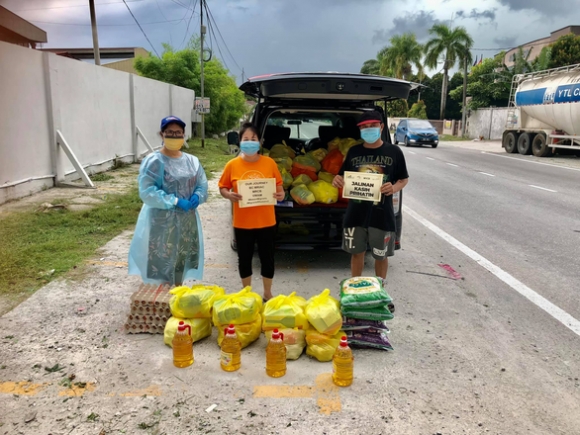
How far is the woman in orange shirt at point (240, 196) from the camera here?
13.4 feet

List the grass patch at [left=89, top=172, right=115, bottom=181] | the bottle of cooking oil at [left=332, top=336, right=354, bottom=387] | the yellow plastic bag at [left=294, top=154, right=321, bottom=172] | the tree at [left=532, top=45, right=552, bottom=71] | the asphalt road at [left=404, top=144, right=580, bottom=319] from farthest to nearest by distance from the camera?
1. the tree at [left=532, top=45, right=552, bottom=71]
2. the grass patch at [left=89, top=172, right=115, bottom=181]
3. the yellow plastic bag at [left=294, top=154, right=321, bottom=172]
4. the asphalt road at [left=404, top=144, right=580, bottom=319]
5. the bottle of cooking oil at [left=332, top=336, right=354, bottom=387]

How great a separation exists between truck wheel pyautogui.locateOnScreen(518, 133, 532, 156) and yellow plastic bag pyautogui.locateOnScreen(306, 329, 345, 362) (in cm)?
2297

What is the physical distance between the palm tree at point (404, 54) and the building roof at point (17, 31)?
42.9m

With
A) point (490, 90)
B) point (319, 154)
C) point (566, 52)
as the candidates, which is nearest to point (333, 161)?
point (319, 154)

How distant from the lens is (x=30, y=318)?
4070 millimetres

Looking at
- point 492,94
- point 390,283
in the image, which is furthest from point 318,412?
point 492,94

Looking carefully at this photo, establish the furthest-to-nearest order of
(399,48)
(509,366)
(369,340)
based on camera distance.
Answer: (399,48) → (369,340) → (509,366)

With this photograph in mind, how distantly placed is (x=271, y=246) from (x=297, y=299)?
2.26ft

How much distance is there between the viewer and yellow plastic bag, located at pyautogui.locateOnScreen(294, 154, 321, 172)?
5.80m

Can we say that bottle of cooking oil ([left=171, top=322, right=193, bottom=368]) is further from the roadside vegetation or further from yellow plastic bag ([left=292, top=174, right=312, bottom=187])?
yellow plastic bag ([left=292, top=174, right=312, bottom=187])

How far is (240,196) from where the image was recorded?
408cm

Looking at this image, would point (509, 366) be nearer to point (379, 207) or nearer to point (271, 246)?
point (379, 207)

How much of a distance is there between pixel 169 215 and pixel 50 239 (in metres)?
3.08

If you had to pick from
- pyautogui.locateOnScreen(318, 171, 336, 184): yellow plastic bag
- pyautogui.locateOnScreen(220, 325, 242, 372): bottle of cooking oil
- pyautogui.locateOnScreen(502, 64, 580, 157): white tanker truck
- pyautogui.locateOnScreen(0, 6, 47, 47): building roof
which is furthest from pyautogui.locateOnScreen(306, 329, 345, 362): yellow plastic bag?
pyautogui.locateOnScreen(0, 6, 47, 47): building roof
